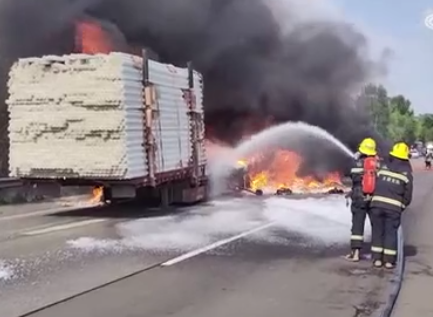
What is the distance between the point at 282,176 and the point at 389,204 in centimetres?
1255

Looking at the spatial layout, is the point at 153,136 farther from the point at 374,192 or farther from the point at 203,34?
the point at 203,34

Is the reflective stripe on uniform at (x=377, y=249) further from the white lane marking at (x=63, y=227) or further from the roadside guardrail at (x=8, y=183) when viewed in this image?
the roadside guardrail at (x=8, y=183)

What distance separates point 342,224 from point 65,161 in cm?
478

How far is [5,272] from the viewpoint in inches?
308

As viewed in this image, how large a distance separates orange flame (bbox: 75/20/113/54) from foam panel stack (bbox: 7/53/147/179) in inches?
235

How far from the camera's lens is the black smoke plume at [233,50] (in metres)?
18.1

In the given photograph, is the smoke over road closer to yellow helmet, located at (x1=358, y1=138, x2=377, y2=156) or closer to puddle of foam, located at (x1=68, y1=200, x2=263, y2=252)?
puddle of foam, located at (x1=68, y1=200, x2=263, y2=252)

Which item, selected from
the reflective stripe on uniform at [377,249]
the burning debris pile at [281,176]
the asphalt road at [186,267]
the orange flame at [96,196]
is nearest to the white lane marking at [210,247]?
the asphalt road at [186,267]

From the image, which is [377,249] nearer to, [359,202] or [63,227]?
[359,202]

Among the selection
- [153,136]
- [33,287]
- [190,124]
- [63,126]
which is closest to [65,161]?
[63,126]

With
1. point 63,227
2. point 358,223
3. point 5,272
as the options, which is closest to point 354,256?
point 358,223

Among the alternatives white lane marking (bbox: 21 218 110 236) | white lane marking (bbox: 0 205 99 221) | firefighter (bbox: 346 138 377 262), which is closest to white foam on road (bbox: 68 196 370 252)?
white lane marking (bbox: 21 218 110 236)

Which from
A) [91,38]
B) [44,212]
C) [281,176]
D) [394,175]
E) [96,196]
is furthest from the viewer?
[281,176]

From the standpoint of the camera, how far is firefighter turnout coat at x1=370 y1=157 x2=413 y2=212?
8.12 m
